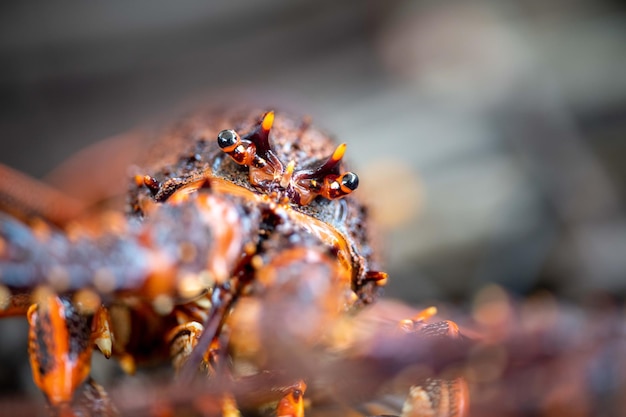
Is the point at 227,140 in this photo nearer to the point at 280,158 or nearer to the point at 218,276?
the point at 280,158

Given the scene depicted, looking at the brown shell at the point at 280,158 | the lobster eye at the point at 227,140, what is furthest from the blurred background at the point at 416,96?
the lobster eye at the point at 227,140

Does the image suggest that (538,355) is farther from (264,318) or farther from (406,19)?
(406,19)

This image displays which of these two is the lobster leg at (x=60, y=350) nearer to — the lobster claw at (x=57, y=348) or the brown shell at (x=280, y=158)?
the lobster claw at (x=57, y=348)

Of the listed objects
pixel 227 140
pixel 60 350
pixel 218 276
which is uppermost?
pixel 227 140

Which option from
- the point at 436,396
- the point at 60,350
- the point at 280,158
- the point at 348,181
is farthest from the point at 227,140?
the point at 436,396

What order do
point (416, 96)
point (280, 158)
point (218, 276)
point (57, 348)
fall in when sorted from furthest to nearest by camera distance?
point (416, 96) → point (280, 158) → point (57, 348) → point (218, 276)

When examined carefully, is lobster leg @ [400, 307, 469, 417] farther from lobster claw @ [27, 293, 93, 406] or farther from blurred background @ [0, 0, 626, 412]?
blurred background @ [0, 0, 626, 412]

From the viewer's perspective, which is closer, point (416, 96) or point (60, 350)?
point (60, 350)

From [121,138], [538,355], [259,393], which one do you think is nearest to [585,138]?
[538,355]
